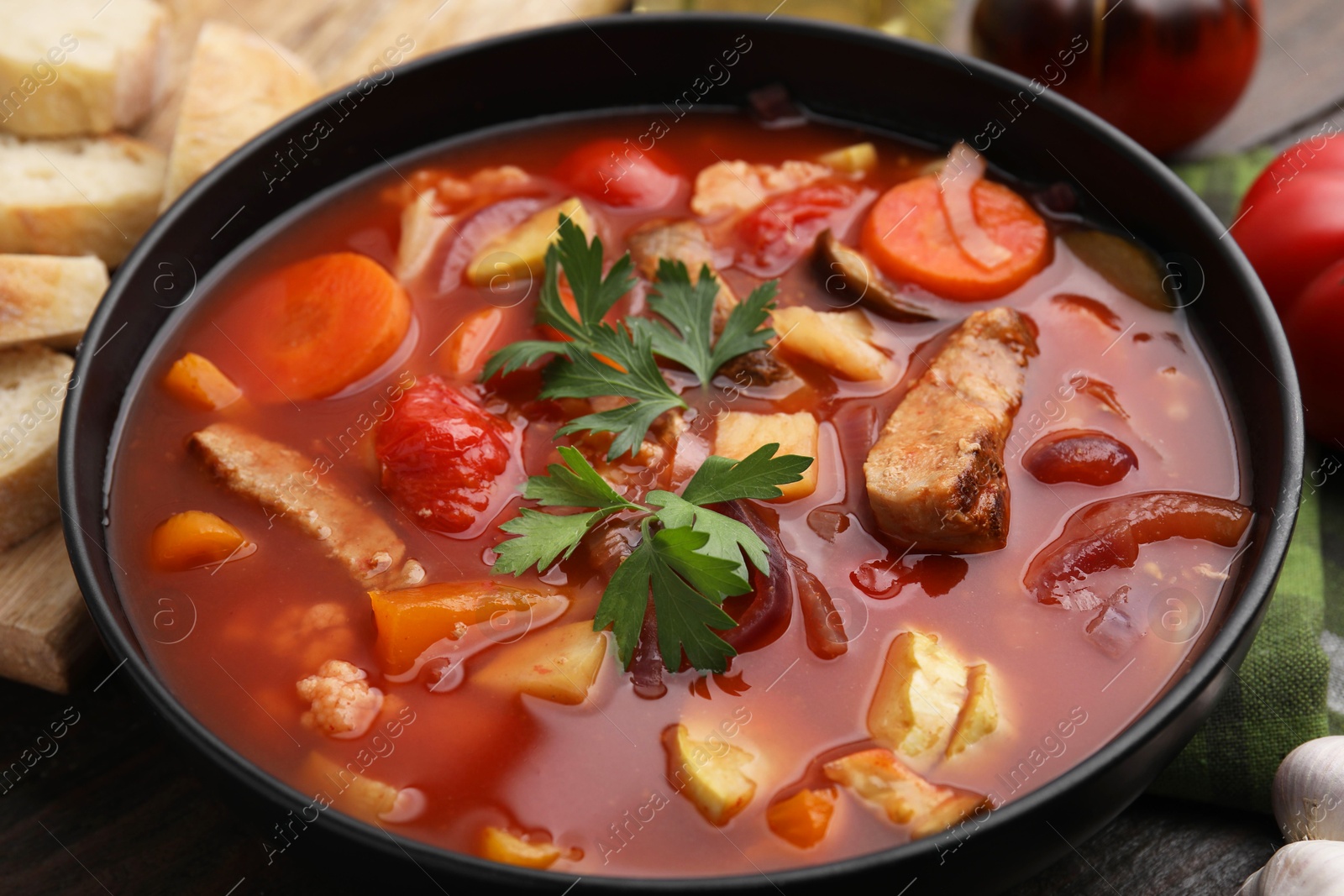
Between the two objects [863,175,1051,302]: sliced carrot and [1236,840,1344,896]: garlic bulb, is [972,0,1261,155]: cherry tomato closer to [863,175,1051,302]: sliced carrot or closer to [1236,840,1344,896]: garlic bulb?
[863,175,1051,302]: sliced carrot

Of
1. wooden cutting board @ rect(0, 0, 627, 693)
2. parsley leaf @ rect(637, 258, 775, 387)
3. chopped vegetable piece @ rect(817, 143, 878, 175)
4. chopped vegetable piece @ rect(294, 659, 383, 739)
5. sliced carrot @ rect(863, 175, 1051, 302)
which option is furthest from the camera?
wooden cutting board @ rect(0, 0, 627, 693)

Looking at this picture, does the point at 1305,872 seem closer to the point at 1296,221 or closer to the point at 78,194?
the point at 1296,221

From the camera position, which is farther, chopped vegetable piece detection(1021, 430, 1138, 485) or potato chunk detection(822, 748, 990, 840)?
chopped vegetable piece detection(1021, 430, 1138, 485)

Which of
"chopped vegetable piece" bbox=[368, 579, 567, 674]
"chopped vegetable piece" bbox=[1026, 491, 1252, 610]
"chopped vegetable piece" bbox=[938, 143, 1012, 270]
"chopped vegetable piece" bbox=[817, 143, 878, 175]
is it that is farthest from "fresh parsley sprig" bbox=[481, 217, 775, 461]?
"chopped vegetable piece" bbox=[1026, 491, 1252, 610]

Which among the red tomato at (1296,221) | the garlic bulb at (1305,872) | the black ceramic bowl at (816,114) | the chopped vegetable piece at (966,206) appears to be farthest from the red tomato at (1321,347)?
the garlic bulb at (1305,872)

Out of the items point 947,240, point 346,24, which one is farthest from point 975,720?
point 346,24

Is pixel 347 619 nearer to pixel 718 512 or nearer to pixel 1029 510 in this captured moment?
pixel 718 512
